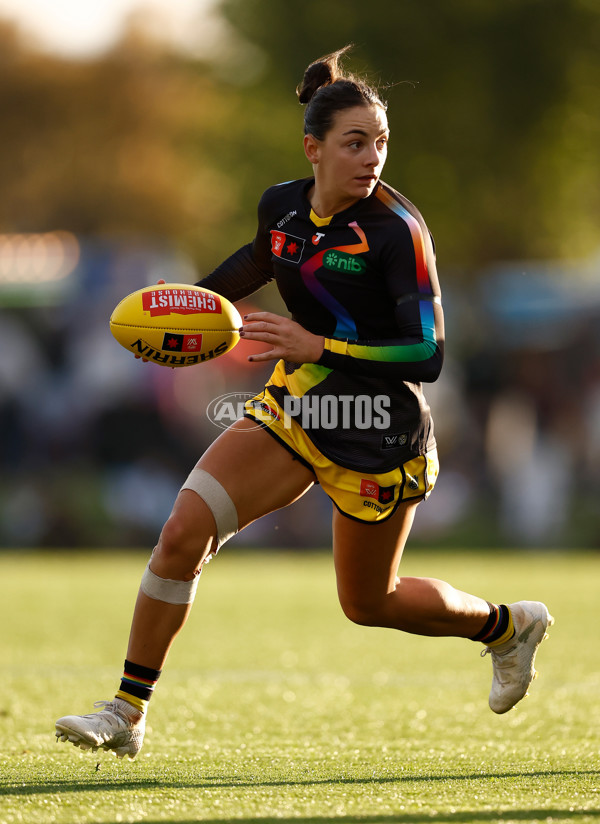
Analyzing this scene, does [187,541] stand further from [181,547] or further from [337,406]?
[337,406]

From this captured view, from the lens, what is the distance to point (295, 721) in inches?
205

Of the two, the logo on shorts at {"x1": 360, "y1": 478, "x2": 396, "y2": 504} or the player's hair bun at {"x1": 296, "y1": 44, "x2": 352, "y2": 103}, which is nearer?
the logo on shorts at {"x1": 360, "y1": 478, "x2": 396, "y2": 504}

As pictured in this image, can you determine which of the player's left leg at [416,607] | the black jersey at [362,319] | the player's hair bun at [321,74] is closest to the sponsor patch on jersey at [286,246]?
the black jersey at [362,319]

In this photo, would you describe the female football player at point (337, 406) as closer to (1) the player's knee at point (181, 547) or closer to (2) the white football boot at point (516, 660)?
(1) the player's knee at point (181, 547)

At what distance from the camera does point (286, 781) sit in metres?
3.85

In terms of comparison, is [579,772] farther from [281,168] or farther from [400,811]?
[281,168]

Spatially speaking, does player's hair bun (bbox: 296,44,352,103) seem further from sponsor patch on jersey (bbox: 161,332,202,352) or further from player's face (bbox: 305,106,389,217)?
sponsor patch on jersey (bbox: 161,332,202,352)

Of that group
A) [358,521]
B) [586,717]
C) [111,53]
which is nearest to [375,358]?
[358,521]

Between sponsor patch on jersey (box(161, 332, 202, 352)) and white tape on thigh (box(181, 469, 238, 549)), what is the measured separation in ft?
1.41

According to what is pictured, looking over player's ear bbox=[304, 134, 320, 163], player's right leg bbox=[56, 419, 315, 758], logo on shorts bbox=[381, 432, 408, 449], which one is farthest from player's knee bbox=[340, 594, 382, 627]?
player's ear bbox=[304, 134, 320, 163]

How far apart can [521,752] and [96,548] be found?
1185 centimetres

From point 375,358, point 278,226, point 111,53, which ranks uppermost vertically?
point 111,53

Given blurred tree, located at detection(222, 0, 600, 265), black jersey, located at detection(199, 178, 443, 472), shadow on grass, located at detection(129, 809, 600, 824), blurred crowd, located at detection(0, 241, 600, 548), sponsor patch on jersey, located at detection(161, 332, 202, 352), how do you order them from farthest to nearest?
blurred tree, located at detection(222, 0, 600, 265)
blurred crowd, located at detection(0, 241, 600, 548)
sponsor patch on jersey, located at detection(161, 332, 202, 352)
black jersey, located at detection(199, 178, 443, 472)
shadow on grass, located at detection(129, 809, 600, 824)

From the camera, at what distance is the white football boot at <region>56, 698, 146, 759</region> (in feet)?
12.7
